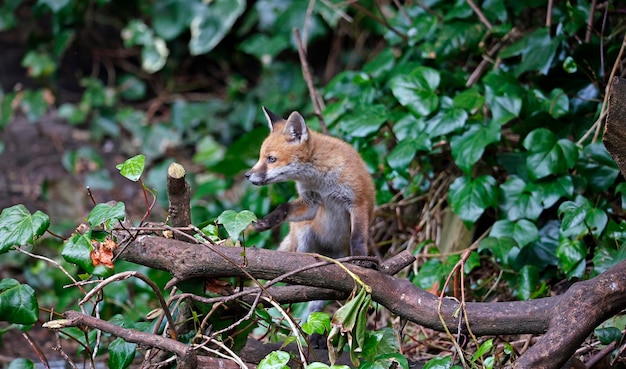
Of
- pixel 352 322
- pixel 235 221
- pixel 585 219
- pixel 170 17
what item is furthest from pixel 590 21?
pixel 170 17

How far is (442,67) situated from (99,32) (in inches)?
218

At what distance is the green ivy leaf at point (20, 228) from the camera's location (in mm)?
2994

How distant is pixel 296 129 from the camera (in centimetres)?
438

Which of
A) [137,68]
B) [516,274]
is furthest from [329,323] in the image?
[137,68]

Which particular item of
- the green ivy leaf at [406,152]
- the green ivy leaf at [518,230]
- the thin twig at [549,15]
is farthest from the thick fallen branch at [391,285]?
the thin twig at [549,15]

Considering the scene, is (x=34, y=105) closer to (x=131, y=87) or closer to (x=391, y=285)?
(x=131, y=87)

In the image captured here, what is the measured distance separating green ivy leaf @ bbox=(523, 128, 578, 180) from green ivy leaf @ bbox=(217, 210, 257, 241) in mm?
2294

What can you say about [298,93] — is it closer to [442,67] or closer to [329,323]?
[442,67]

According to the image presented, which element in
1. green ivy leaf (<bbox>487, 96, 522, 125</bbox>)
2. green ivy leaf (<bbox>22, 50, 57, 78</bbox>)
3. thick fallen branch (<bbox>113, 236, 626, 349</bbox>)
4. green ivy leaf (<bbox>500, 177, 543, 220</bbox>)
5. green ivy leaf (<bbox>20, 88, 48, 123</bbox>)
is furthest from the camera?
green ivy leaf (<bbox>22, 50, 57, 78</bbox>)

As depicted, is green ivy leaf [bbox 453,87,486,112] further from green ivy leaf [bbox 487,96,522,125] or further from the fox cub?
the fox cub

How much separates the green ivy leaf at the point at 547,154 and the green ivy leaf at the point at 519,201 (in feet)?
0.49

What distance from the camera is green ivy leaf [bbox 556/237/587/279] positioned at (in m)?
4.20

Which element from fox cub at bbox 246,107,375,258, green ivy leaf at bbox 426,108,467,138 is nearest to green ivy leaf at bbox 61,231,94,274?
fox cub at bbox 246,107,375,258

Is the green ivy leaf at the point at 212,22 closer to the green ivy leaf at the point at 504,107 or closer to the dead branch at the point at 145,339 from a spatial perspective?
the green ivy leaf at the point at 504,107
